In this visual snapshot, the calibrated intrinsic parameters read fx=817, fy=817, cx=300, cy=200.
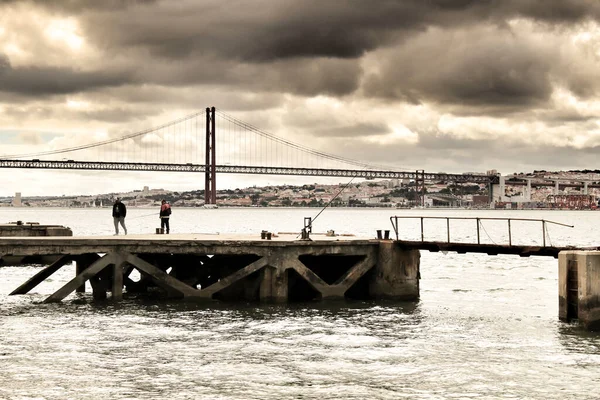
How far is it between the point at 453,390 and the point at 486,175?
544 feet

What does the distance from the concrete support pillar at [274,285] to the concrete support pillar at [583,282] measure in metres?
6.52

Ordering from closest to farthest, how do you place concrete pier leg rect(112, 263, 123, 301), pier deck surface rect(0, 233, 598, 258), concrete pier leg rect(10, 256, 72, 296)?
pier deck surface rect(0, 233, 598, 258) < concrete pier leg rect(112, 263, 123, 301) < concrete pier leg rect(10, 256, 72, 296)

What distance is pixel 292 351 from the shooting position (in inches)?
585

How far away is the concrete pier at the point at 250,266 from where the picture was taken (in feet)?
65.6

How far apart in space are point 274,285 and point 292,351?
17.1 ft

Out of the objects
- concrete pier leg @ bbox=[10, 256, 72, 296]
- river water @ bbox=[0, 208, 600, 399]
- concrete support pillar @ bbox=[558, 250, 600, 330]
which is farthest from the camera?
concrete pier leg @ bbox=[10, 256, 72, 296]

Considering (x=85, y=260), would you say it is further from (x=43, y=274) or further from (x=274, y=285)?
(x=274, y=285)

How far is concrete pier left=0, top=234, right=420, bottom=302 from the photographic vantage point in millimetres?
19984

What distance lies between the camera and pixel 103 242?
20359 mm

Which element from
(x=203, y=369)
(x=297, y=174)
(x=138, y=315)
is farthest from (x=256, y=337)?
(x=297, y=174)

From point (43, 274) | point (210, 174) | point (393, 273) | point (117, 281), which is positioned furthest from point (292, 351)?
point (210, 174)

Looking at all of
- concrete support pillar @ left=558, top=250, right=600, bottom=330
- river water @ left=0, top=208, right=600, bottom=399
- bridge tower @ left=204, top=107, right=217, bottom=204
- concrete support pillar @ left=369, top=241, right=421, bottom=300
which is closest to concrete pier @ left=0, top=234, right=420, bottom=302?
concrete support pillar @ left=369, top=241, right=421, bottom=300

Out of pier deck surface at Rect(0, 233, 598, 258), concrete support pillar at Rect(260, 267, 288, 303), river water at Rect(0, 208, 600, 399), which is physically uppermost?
pier deck surface at Rect(0, 233, 598, 258)

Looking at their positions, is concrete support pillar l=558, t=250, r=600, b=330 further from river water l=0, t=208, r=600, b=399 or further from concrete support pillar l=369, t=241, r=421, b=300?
concrete support pillar l=369, t=241, r=421, b=300
